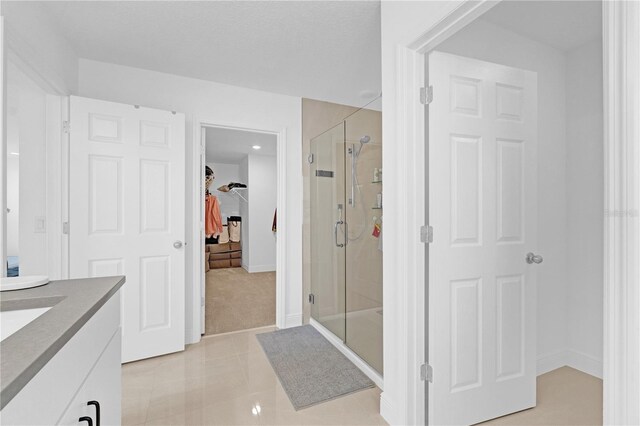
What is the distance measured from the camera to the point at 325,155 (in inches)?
123

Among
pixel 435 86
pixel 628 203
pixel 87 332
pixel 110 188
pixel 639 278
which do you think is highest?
A: pixel 435 86

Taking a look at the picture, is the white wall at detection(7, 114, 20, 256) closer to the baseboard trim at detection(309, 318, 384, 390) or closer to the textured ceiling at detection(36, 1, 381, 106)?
the textured ceiling at detection(36, 1, 381, 106)

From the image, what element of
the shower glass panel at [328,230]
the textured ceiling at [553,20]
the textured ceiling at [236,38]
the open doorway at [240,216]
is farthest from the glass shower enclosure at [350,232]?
the open doorway at [240,216]

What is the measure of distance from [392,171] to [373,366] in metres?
1.42

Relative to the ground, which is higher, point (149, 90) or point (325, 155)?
point (149, 90)

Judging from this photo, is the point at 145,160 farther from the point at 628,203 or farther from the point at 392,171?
the point at 628,203

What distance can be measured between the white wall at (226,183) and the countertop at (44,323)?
584 cm

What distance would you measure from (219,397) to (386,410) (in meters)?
1.03

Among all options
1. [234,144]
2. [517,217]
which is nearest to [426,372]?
[517,217]

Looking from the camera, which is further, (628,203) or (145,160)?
(145,160)

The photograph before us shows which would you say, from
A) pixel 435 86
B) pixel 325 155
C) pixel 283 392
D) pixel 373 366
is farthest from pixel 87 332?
pixel 325 155

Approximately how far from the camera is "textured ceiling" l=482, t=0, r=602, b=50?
1936 mm

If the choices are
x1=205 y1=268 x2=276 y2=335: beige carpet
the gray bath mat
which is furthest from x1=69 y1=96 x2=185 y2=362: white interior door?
the gray bath mat

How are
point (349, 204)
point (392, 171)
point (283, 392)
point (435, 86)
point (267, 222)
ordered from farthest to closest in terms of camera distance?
point (267, 222), point (349, 204), point (283, 392), point (392, 171), point (435, 86)
